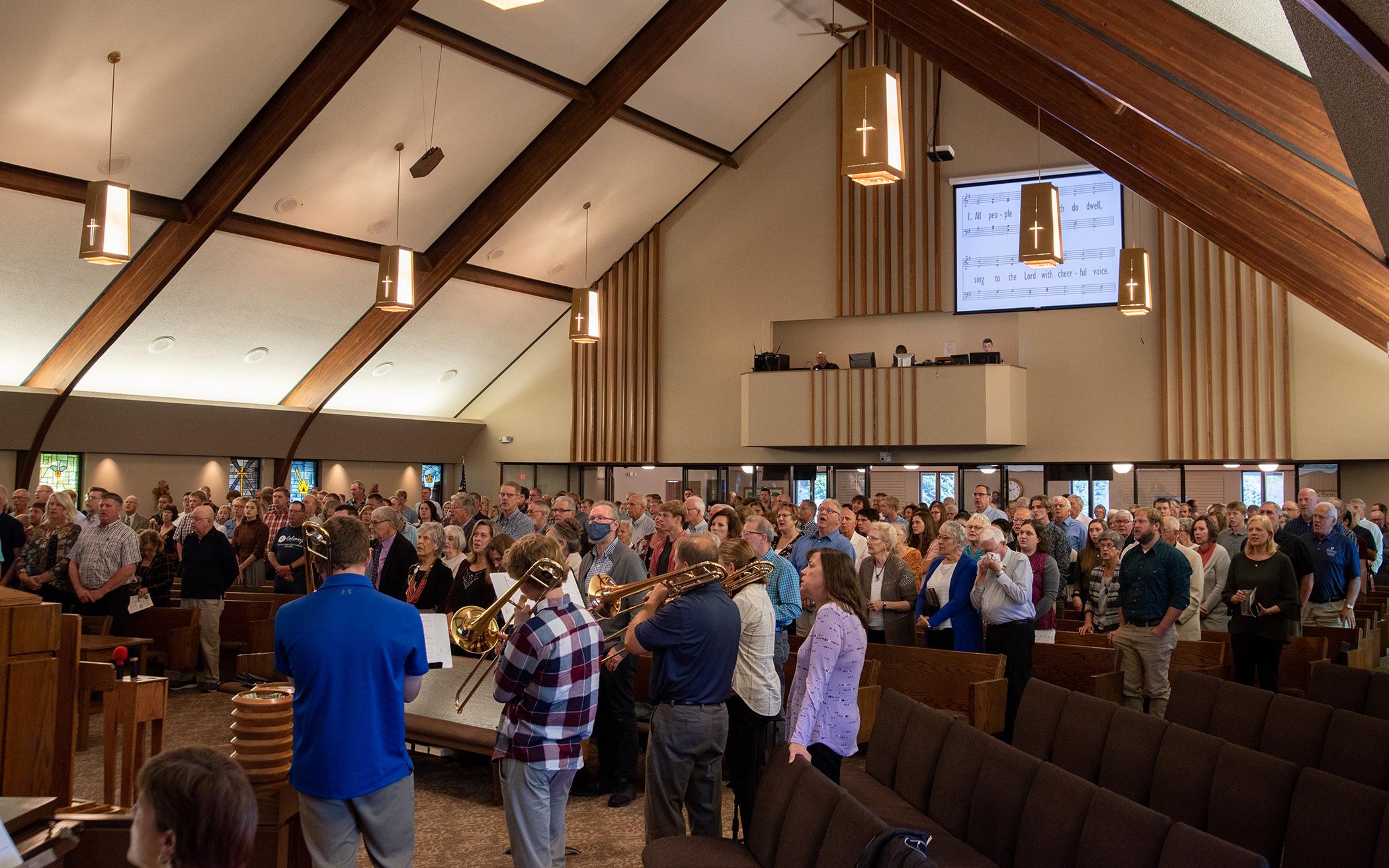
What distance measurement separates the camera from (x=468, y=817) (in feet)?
19.0

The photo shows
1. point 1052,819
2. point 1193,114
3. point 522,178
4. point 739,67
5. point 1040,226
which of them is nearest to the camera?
point 1052,819

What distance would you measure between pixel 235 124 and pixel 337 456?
22.7ft

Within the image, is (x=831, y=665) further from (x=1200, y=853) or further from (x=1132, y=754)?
(x=1200, y=853)

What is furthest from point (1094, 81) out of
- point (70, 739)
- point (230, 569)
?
point (230, 569)

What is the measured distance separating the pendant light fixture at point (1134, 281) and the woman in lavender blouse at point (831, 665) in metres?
7.51

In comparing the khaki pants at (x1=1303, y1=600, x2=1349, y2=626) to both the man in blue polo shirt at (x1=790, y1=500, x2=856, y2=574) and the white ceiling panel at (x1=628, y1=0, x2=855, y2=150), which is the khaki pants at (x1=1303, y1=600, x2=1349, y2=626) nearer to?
the man in blue polo shirt at (x1=790, y1=500, x2=856, y2=574)

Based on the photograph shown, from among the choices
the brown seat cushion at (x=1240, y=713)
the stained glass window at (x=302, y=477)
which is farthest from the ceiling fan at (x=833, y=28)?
the brown seat cushion at (x=1240, y=713)

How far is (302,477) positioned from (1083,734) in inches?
616

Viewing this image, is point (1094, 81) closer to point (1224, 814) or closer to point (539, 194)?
point (1224, 814)

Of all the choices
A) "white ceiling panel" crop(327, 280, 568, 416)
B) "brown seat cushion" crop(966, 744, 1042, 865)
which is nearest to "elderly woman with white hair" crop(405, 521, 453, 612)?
"brown seat cushion" crop(966, 744, 1042, 865)

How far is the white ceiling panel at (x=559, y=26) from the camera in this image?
1241cm

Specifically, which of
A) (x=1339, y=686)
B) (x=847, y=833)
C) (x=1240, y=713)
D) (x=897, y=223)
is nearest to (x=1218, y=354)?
(x=897, y=223)

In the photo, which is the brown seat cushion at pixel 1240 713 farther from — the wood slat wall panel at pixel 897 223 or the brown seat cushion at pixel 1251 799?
the wood slat wall panel at pixel 897 223

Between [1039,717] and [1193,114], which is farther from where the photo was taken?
[1193,114]
